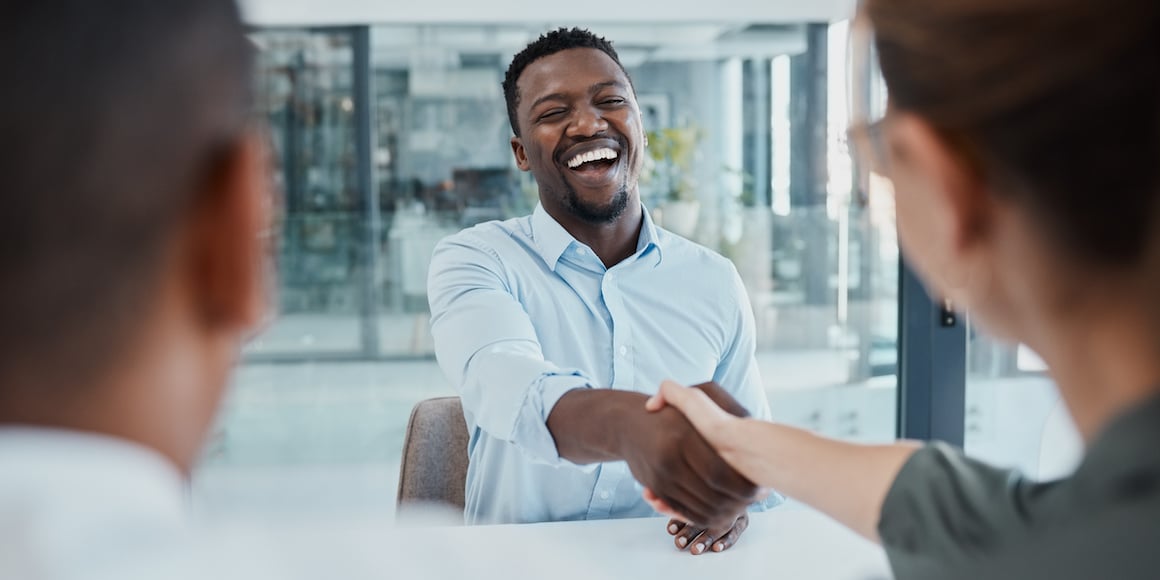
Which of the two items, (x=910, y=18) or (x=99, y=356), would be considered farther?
(x=910, y=18)

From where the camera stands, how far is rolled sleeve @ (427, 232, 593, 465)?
1.65 meters

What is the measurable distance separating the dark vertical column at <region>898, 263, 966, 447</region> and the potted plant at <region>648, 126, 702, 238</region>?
97 centimetres

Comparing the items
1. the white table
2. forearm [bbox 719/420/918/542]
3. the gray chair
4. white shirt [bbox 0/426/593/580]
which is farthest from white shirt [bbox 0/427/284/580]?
the gray chair

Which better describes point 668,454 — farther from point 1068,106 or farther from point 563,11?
point 563,11

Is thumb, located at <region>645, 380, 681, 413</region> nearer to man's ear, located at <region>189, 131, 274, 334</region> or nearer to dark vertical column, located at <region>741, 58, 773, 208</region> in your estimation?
man's ear, located at <region>189, 131, 274, 334</region>

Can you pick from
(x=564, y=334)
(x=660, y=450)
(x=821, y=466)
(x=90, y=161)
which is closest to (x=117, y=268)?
(x=90, y=161)

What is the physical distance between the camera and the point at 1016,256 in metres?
0.68

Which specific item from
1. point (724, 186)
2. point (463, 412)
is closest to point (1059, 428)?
point (463, 412)

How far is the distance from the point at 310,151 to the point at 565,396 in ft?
8.41

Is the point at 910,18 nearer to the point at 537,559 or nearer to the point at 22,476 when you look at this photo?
the point at 22,476

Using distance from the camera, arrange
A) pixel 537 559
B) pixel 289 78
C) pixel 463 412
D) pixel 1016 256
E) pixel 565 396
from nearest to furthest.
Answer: pixel 1016 256 → pixel 537 559 → pixel 565 396 → pixel 463 412 → pixel 289 78

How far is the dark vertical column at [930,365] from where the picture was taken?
3051 mm

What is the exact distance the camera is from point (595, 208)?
7.12 ft

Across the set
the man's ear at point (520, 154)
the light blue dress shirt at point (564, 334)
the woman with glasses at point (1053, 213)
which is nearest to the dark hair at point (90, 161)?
the woman with glasses at point (1053, 213)
